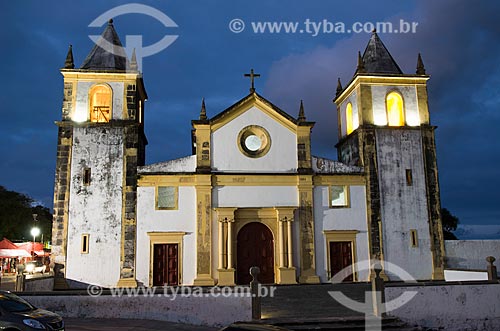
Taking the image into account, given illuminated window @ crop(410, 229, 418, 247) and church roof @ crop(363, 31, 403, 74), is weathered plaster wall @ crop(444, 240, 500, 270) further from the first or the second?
church roof @ crop(363, 31, 403, 74)

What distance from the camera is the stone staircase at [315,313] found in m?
13.3

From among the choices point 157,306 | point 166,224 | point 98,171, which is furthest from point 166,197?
point 157,306

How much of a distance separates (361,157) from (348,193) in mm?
2024

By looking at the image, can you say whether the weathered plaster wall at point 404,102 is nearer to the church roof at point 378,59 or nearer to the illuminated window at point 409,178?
the church roof at point 378,59

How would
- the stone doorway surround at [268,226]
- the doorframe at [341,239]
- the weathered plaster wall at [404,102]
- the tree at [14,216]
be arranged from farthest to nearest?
the tree at [14,216] → the weathered plaster wall at [404,102] → the doorframe at [341,239] → the stone doorway surround at [268,226]

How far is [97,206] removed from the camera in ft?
72.2

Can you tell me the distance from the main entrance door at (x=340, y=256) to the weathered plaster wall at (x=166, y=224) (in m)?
6.41

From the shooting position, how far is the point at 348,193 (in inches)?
917

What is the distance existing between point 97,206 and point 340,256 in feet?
37.5

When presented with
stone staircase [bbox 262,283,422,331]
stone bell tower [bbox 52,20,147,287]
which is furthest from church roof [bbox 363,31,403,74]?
stone bell tower [bbox 52,20,147,287]

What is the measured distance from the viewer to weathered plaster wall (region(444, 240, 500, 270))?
2320 centimetres

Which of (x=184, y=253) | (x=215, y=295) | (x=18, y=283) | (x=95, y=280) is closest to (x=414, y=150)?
(x=184, y=253)

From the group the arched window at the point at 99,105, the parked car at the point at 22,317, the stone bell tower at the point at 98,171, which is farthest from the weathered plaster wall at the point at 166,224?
the parked car at the point at 22,317

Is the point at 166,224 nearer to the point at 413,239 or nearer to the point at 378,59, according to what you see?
the point at 413,239
